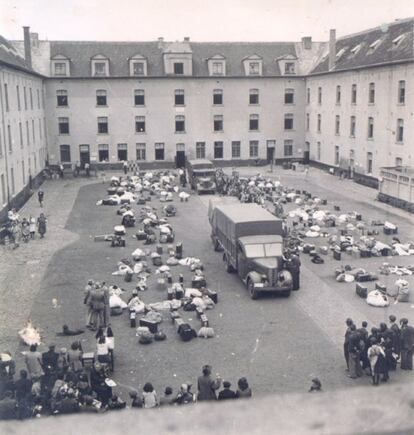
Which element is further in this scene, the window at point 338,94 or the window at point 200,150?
the window at point 200,150

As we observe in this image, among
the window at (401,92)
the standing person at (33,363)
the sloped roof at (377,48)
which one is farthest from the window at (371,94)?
the standing person at (33,363)

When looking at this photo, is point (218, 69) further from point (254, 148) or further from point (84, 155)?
point (84, 155)

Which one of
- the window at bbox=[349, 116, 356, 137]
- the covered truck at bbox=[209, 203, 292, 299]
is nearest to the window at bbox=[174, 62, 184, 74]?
the window at bbox=[349, 116, 356, 137]

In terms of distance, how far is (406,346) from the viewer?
1412cm

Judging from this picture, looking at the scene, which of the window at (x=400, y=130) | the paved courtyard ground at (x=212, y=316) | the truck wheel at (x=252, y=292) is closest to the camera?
the paved courtyard ground at (x=212, y=316)

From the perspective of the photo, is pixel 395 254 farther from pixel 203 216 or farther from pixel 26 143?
pixel 26 143

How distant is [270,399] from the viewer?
2203 millimetres

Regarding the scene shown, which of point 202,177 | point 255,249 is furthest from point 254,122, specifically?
point 255,249

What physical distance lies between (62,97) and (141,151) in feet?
31.1

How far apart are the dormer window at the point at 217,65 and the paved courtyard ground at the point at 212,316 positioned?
31.0 metres

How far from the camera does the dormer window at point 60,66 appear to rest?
2206 inches

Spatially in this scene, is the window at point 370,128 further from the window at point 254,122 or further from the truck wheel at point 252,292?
the truck wheel at point 252,292

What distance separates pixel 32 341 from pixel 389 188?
2755 centimetres

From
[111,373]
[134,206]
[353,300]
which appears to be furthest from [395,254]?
[134,206]
